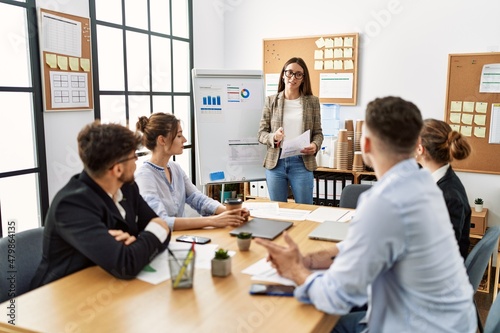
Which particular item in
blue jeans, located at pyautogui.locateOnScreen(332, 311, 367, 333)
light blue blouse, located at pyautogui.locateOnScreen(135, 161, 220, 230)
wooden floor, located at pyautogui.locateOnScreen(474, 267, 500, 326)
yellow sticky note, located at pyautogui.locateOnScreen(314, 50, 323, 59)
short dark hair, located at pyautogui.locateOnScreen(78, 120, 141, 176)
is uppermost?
yellow sticky note, located at pyautogui.locateOnScreen(314, 50, 323, 59)

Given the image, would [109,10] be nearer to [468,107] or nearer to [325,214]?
[325,214]

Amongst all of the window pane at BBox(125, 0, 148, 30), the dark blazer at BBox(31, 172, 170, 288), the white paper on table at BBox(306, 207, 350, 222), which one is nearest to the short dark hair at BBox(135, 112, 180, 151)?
the dark blazer at BBox(31, 172, 170, 288)

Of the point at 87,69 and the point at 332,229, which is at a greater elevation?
the point at 87,69

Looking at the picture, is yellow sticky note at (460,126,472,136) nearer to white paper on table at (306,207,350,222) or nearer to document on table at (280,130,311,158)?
document on table at (280,130,311,158)

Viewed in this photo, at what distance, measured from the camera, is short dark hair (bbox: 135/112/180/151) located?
2354 millimetres

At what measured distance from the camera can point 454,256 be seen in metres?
1.28

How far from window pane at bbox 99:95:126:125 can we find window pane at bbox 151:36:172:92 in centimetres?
51

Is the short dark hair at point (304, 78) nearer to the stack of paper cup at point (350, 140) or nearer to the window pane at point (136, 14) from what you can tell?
the stack of paper cup at point (350, 140)

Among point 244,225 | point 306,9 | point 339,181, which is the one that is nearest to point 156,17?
point 306,9

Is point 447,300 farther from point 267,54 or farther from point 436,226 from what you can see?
point 267,54

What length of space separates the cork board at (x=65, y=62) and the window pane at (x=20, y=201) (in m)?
0.51

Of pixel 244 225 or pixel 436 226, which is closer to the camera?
pixel 436 226

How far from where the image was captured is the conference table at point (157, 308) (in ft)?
4.05

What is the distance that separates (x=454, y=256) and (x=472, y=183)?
309cm
